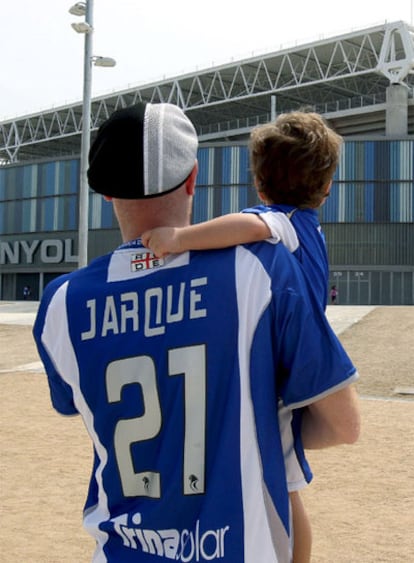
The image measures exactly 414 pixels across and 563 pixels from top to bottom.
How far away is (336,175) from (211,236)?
46543mm

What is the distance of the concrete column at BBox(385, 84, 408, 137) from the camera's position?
4844 cm

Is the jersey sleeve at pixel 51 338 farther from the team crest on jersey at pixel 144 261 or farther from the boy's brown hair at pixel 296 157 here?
the boy's brown hair at pixel 296 157

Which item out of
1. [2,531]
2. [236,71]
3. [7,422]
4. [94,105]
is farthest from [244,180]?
[2,531]

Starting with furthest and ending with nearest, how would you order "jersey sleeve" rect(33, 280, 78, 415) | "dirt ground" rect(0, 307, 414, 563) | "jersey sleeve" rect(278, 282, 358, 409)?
"dirt ground" rect(0, 307, 414, 563), "jersey sleeve" rect(33, 280, 78, 415), "jersey sleeve" rect(278, 282, 358, 409)

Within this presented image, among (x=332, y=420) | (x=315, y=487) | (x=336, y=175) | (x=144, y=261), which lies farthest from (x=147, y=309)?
(x=336, y=175)

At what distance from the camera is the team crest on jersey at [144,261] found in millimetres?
1556

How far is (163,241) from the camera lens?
153cm

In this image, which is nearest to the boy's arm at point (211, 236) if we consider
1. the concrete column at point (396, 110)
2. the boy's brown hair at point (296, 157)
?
the boy's brown hair at point (296, 157)

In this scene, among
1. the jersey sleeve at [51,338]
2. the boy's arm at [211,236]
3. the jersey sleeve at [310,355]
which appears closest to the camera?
the jersey sleeve at [310,355]

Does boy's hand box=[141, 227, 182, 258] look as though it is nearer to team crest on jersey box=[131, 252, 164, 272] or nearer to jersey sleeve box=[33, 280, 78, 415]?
team crest on jersey box=[131, 252, 164, 272]

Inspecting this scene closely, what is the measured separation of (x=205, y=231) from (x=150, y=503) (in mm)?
596

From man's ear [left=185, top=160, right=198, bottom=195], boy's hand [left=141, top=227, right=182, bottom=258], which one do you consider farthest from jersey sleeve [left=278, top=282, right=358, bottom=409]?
man's ear [left=185, top=160, right=198, bottom=195]

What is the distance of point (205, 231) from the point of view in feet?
5.03

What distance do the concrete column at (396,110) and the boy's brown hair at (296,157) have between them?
49114mm
